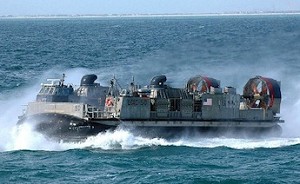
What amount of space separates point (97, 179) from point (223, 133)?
57.1 feet

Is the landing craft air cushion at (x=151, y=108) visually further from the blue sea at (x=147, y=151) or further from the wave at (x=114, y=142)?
the blue sea at (x=147, y=151)

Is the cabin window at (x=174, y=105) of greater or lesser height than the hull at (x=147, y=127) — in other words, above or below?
above

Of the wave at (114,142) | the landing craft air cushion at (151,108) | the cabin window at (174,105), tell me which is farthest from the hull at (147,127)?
the cabin window at (174,105)

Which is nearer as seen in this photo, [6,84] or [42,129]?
[42,129]

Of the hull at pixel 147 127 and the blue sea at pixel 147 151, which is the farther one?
the hull at pixel 147 127

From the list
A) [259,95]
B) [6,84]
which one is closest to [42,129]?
[259,95]

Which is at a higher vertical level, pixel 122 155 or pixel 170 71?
pixel 170 71

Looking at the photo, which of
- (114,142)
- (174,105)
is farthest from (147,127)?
(114,142)

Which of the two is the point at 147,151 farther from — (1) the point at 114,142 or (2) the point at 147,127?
(2) the point at 147,127

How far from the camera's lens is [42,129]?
55812mm

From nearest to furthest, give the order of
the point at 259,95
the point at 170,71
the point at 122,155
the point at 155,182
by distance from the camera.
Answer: the point at 155,182 < the point at 122,155 < the point at 259,95 < the point at 170,71

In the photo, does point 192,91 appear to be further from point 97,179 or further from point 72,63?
point 72,63

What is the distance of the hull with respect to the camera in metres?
55.7

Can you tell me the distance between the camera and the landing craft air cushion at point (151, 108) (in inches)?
2212
